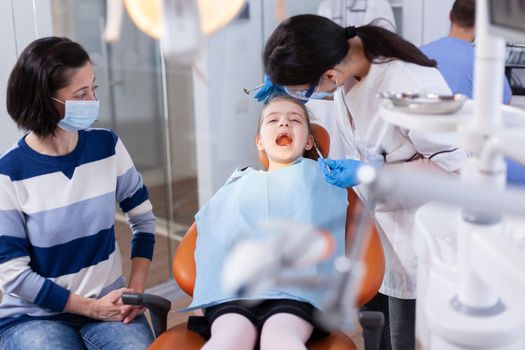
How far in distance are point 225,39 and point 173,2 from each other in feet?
9.16


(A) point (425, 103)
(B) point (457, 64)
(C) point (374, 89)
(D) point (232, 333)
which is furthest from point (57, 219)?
(B) point (457, 64)

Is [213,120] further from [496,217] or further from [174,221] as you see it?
[496,217]

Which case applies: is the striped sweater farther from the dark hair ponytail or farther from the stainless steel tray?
the stainless steel tray

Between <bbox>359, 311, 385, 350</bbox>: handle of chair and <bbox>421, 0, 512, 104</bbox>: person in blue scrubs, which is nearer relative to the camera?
<bbox>359, 311, 385, 350</bbox>: handle of chair

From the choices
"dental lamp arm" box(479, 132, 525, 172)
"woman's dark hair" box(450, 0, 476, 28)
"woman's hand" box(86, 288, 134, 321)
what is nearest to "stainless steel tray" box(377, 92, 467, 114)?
"dental lamp arm" box(479, 132, 525, 172)

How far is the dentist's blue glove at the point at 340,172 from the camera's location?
5.81 ft

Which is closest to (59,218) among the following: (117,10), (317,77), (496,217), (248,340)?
(248,340)

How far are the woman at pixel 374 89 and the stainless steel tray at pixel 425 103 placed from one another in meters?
0.63

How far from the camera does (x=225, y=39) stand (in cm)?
340

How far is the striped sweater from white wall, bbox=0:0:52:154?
3.00 ft

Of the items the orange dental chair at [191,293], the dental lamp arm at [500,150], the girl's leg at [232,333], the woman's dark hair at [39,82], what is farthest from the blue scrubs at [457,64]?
the dental lamp arm at [500,150]

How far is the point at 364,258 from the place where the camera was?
155 centimetres

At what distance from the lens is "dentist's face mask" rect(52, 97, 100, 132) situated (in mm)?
1652

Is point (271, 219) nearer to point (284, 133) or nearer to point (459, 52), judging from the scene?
point (284, 133)
